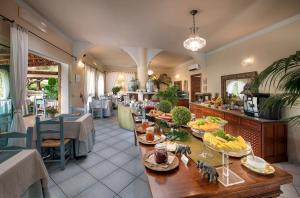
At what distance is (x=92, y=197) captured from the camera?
185 centimetres

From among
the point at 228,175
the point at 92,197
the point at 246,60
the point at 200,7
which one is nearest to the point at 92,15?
the point at 200,7

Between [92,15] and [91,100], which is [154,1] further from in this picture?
[91,100]

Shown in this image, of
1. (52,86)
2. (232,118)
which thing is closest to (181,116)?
(232,118)

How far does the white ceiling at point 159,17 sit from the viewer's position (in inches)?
94.4

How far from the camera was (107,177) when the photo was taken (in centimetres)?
227

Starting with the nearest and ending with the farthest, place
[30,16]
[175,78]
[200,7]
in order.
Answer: [200,7] < [30,16] < [175,78]

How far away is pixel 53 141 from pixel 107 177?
3.79ft

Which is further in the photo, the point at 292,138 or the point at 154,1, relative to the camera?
the point at 292,138

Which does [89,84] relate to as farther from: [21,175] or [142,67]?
[21,175]

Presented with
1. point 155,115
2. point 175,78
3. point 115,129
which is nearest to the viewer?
point 155,115

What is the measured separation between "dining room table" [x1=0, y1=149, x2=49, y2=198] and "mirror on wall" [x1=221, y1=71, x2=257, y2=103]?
4.13 m

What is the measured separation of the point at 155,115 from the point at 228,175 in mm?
1465

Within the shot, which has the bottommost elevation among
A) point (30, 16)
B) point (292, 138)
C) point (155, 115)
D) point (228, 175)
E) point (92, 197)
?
point (92, 197)

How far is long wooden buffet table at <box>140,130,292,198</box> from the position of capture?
79 centimetres
